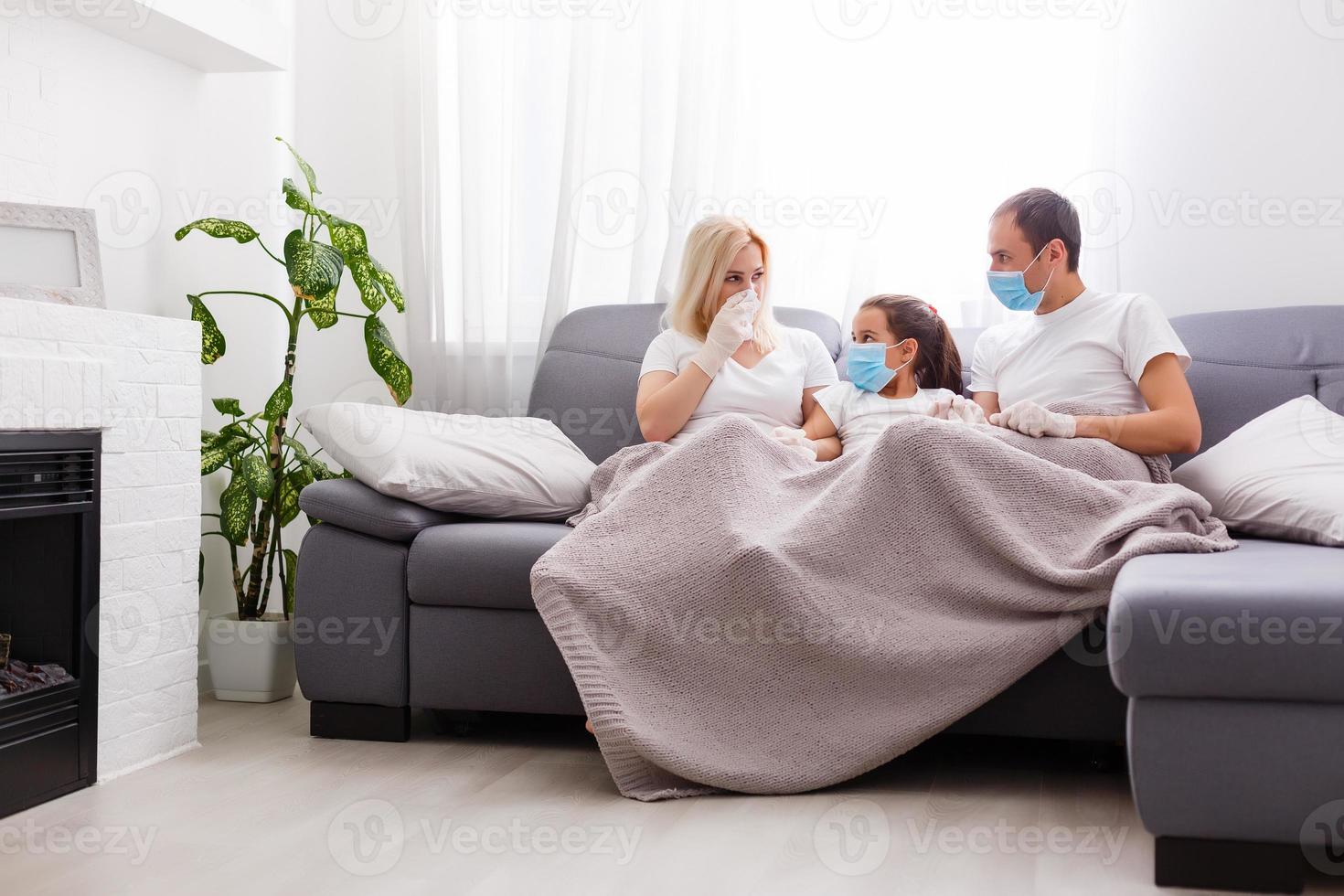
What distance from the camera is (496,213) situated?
3143 millimetres

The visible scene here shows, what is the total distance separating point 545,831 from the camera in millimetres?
1627

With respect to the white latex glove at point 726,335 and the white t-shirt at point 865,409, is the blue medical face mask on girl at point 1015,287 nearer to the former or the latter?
the white t-shirt at point 865,409

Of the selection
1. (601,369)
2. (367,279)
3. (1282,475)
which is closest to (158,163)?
(367,279)

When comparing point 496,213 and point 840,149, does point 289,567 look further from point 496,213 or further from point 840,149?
point 840,149

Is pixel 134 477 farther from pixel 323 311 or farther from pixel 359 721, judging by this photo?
pixel 323 311

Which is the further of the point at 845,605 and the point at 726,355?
the point at 726,355

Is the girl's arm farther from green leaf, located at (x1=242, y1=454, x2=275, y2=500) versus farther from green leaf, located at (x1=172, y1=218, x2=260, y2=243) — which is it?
green leaf, located at (x1=172, y1=218, x2=260, y2=243)

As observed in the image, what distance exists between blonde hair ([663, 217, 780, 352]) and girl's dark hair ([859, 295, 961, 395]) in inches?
9.9

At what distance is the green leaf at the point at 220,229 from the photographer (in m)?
2.56

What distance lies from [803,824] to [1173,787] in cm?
51

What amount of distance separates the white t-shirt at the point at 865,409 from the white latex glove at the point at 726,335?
237 mm

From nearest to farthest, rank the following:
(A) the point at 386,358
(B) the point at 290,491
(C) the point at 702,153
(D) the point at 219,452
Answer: (D) the point at 219,452
(B) the point at 290,491
(A) the point at 386,358
(C) the point at 702,153

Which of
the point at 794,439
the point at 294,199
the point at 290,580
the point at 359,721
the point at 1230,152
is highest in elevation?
the point at 1230,152

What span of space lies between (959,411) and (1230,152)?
1.05 metres
